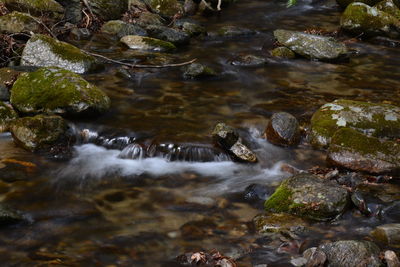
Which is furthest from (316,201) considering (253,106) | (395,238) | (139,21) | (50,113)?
(139,21)

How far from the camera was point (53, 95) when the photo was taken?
8.16m

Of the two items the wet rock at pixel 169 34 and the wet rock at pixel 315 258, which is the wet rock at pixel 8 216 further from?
the wet rock at pixel 169 34

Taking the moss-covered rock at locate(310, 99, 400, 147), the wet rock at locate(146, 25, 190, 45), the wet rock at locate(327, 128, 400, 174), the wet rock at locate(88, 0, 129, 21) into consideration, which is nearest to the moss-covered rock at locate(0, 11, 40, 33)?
the wet rock at locate(88, 0, 129, 21)

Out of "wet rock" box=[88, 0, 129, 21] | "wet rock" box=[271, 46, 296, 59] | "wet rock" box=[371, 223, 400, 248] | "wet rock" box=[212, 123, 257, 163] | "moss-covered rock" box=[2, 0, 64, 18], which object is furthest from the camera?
"wet rock" box=[88, 0, 129, 21]

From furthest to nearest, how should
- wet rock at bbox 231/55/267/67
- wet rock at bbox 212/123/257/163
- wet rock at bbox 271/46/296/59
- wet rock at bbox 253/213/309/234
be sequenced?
wet rock at bbox 271/46/296/59, wet rock at bbox 231/55/267/67, wet rock at bbox 212/123/257/163, wet rock at bbox 253/213/309/234

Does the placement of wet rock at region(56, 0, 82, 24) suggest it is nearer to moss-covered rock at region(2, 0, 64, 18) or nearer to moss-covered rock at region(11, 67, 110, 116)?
moss-covered rock at region(2, 0, 64, 18)

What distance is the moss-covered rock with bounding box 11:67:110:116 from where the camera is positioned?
8.12 meters

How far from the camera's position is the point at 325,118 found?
312 inches

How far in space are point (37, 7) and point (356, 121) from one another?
975 centimetres

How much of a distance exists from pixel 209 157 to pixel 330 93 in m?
3.96

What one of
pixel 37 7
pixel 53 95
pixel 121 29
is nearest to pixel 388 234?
pixel 53 95

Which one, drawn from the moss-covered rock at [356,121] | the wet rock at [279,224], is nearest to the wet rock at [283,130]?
the moss-covered rock at [356,121]

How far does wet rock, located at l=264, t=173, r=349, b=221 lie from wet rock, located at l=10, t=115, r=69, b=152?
347 cm

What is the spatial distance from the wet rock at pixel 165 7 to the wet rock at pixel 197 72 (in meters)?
5.80
